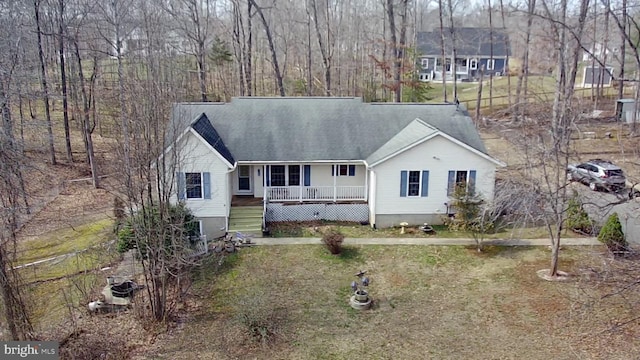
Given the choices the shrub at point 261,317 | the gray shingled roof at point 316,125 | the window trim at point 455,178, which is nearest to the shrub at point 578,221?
the window trim at point 455,178

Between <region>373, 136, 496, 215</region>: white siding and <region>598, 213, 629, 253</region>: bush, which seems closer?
<region>598, 213, 629, 253</region>: bush

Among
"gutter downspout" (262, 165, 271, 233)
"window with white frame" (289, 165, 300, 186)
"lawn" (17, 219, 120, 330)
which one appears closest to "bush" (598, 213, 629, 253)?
"window with white frame" (289, 165, 300, 186)

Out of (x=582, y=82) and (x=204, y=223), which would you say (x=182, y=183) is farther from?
(x=582, y=82)

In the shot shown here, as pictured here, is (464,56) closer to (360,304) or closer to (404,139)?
(404,139)

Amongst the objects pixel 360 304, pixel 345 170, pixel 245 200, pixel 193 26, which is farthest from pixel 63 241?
pixel 193 26

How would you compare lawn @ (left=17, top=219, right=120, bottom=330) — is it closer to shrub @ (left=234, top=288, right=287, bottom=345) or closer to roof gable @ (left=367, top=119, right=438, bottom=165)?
Result: shrub @ (left=234, top=288, right=287, bottom=345)
